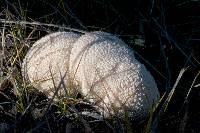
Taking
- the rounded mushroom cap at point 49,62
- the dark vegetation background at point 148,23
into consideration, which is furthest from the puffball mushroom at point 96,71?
the dark vegetation background at point 148,23

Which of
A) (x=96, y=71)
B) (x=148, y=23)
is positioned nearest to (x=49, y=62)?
(x=96, y=71)

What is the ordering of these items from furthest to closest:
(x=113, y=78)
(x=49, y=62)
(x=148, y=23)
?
(x=148, y=23) → (x=49, y=62) → (x=113, y=78)

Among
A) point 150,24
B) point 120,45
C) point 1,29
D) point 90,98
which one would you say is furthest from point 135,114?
point 1,29

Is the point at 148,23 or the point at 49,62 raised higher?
the point at 148,23

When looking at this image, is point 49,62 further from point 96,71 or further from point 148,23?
point 148,23

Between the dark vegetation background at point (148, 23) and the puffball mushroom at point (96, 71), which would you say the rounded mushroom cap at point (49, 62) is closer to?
the puffball mushroom at point (96, 71)

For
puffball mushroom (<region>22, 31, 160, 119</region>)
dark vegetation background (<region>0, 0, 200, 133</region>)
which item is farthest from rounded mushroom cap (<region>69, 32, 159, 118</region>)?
dark vegetation background (<region>0, 0, 200, 133</region>)

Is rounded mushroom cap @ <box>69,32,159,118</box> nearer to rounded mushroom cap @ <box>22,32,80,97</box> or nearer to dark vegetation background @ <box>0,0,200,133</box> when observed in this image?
rounded mushroom cap @ <box>22,32,80,97</box>
